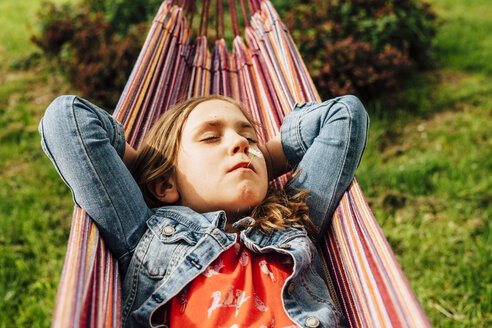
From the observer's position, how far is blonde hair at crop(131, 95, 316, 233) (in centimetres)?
154

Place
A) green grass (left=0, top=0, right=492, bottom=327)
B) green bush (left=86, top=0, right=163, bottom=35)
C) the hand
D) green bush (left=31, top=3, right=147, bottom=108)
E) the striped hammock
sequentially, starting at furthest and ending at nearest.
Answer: green bush (left=86, top=0, right=163, bottom=35)
green bush (left=31, top=3, right=147, bottom=108)
green grass (left=0, top=0, right=492, bottom=327)
the hand
the striped hammock

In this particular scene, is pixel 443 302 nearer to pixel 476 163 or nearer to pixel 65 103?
pixel 476 163

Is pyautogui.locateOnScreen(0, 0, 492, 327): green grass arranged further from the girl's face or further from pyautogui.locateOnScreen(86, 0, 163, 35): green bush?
the girl's face

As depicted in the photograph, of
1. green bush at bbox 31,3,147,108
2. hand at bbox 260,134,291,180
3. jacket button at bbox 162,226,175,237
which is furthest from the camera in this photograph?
green bush at bbox 31,3,147,108

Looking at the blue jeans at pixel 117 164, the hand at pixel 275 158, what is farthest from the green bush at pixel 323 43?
the blue jeans at pixel 117 164

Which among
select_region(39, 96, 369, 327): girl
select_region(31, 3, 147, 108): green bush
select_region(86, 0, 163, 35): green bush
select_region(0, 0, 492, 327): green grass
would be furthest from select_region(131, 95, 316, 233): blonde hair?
select_region(86, 0, 163, 35): green bush

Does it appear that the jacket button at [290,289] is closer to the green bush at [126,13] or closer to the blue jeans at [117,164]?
the blue jeans at [117,164]

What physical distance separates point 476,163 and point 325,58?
1370 mm

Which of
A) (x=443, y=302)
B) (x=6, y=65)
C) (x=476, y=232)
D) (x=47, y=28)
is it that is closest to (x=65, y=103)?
(x=443, y=302)

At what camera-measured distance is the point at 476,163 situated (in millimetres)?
3061

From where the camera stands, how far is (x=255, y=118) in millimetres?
2217

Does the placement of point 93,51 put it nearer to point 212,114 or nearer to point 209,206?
point 212,114

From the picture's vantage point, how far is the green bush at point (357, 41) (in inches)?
140

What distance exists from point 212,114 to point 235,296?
2.21 feet
